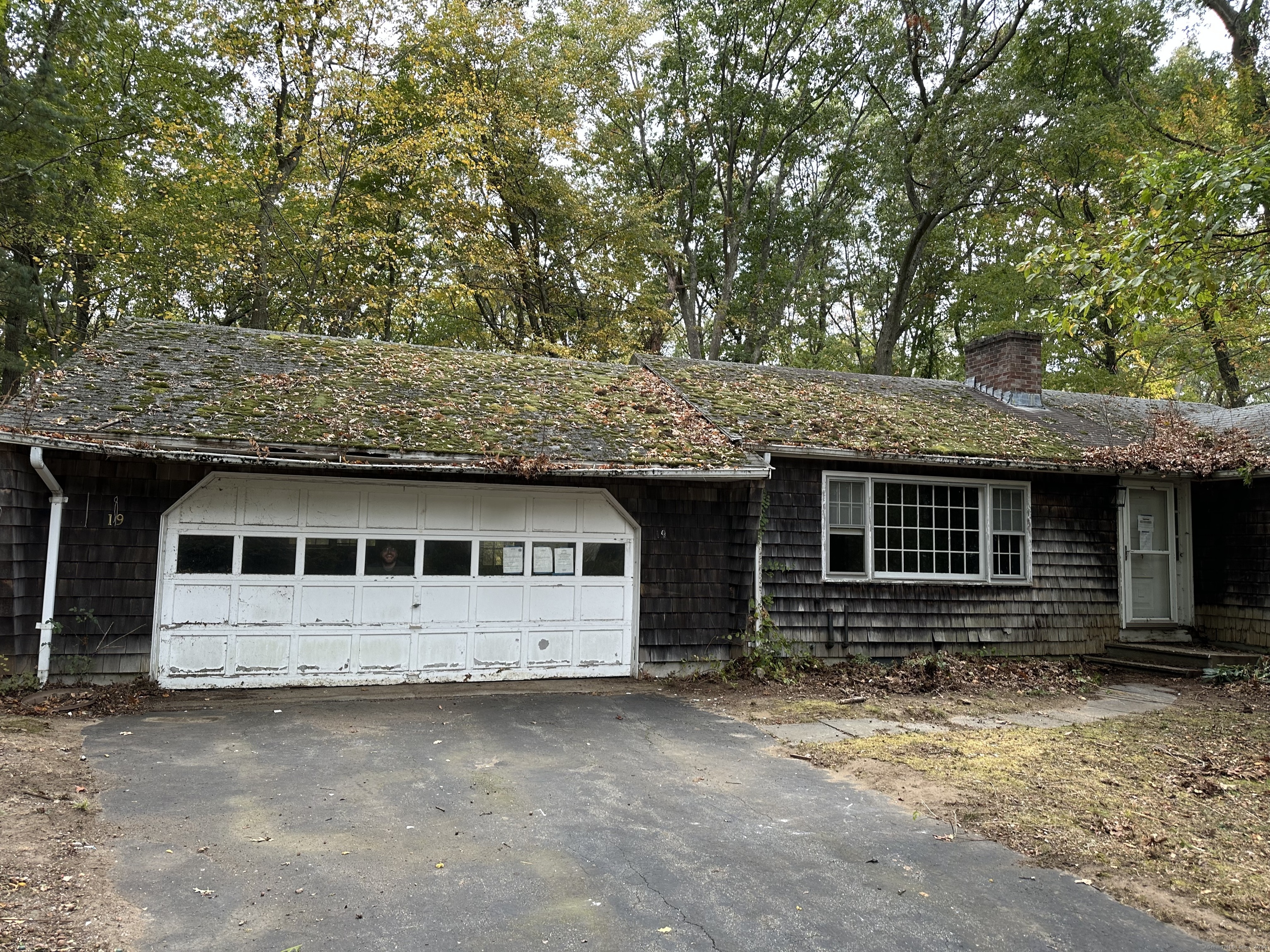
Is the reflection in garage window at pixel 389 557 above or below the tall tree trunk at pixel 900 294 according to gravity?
below

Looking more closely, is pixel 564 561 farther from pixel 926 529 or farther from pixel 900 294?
pixel 900 294

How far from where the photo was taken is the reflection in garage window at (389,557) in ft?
28.0

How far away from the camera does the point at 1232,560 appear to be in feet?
37.1

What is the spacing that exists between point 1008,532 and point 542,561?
21.6 ft

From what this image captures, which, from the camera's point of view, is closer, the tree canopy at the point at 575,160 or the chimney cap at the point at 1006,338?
the chimney cap at the point at 1006,338

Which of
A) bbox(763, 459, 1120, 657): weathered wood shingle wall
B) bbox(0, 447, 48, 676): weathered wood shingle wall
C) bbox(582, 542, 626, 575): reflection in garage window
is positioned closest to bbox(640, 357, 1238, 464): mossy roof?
bbox(763, 459, 1120, 657): weathered wood shingle wall

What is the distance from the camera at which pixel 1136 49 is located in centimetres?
1994

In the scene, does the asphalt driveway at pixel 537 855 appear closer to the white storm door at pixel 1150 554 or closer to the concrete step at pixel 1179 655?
the concrete step at pixel 1179 655

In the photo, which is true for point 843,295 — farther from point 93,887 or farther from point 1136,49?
point 93,887

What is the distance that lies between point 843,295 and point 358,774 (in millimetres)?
26924

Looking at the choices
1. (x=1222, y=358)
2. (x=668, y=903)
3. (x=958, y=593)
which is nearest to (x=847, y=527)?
(x=958, y=593)

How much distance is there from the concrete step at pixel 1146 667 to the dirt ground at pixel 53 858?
1154cm

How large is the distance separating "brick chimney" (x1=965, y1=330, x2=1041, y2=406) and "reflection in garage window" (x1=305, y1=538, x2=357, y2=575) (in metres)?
11.0

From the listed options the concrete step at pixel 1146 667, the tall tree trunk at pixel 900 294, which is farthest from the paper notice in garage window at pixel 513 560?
the tall tree trunk at pixel 900 294
